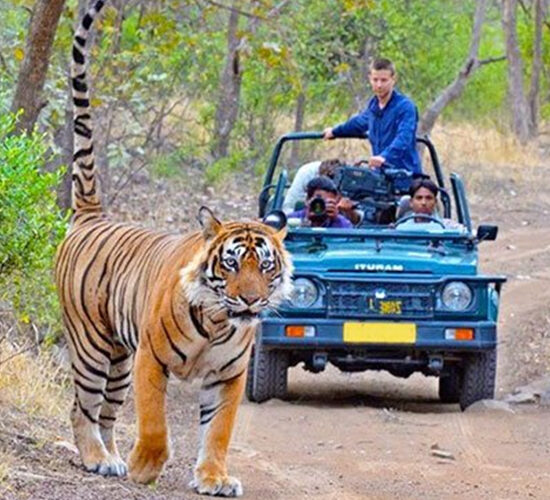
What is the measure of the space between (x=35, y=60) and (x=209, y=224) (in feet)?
10.1

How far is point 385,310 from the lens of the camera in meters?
→ 10.0

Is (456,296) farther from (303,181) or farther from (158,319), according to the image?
(158,319)

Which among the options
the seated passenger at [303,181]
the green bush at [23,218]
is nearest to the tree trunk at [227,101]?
the seated passenger at [303,181]

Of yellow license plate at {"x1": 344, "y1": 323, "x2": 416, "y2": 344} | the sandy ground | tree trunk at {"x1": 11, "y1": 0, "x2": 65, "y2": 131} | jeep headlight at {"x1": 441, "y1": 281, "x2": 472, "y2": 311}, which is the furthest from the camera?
jeep headlight at {"x1": 441, "y1": 281, "x2": 472, "y2": 311}

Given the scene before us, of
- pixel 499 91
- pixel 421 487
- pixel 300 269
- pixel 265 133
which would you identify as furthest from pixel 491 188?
pixel 421 487

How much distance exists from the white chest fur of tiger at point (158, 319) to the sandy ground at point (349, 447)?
201mm

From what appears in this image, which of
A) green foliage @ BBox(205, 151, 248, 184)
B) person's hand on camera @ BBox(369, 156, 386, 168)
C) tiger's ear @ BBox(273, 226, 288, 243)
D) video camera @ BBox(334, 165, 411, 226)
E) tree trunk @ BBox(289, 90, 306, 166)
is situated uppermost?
tree trunk @ BBox(289, 90, 306, 166)

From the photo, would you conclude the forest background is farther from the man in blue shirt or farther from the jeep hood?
the jeep hood

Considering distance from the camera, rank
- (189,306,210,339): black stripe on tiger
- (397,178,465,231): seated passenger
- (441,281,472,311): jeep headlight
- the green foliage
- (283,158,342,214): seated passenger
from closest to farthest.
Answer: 1. (189,306,210,339): black stripe on tiger
2. (441,281,472,311): jeep headlight
3. (397,178,465,231): seated passenger
4. (283,158,342,214): seated passenger
5. the green foliage

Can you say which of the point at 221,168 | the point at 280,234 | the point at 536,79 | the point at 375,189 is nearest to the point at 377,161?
the point at 375,189

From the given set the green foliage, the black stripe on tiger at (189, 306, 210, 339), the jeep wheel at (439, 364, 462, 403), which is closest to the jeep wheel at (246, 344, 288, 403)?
the jeep wheel at (439, 364, 462, 403)

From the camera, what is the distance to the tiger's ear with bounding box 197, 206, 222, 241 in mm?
6922

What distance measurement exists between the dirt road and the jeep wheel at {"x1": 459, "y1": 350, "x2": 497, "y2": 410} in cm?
16

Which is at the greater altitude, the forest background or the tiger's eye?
the forest background
